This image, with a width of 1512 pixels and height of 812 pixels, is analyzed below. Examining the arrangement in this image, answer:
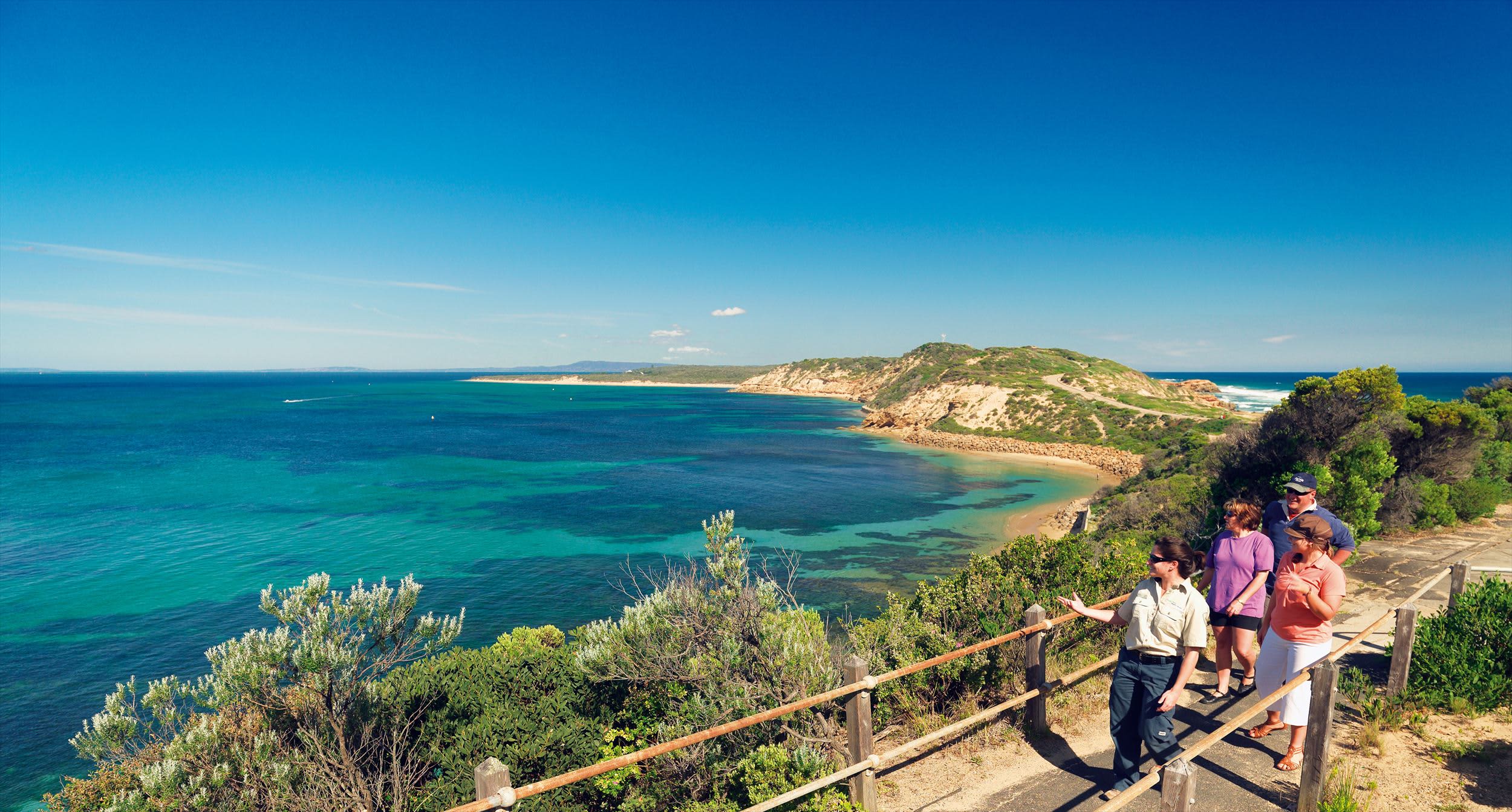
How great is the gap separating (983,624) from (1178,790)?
434 centimetres

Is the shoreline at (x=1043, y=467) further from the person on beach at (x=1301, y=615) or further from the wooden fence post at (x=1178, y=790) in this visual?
the wooden fence post at (x=1178, y=790)

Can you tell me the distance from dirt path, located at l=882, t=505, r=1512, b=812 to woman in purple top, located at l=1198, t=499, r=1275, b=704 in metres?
0.59

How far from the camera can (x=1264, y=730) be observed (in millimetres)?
5742

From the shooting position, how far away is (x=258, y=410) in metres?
107

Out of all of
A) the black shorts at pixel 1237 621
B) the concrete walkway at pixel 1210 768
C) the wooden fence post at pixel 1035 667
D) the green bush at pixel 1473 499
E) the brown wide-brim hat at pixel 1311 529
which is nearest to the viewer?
the concrete walkway at pixel 1210 768

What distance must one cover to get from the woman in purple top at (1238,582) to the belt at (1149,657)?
1361 millimetres

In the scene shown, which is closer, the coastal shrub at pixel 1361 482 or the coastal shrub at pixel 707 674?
the coastal shrub at pixel 707 674

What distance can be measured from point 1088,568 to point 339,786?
873cm

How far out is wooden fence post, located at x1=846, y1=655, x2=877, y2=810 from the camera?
194 inches

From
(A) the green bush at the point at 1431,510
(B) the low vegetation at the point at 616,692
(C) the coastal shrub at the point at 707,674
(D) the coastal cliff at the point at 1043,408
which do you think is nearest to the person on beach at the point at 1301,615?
(B) the low vegetation at the point at 616,692

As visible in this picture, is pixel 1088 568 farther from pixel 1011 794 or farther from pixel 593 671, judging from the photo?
pixel 593 671

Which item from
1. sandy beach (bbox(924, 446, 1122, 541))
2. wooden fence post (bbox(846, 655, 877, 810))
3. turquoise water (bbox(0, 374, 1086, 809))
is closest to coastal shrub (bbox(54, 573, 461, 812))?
wooden fence post (bbox(846, 655, 877, 810))

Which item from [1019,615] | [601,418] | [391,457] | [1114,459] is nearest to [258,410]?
[601,418]

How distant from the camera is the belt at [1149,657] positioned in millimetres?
4594
